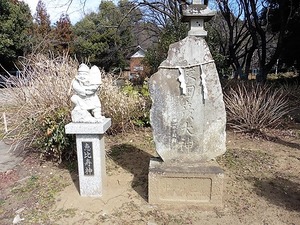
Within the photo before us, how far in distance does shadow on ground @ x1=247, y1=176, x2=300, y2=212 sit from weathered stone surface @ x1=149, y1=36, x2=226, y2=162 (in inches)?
33.4

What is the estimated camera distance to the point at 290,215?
2.81m

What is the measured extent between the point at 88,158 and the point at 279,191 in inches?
97.0

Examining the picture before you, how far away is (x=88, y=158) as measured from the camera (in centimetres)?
313

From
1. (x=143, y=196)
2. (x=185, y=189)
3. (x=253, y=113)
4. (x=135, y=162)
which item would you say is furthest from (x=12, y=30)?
(x=185, y=189)

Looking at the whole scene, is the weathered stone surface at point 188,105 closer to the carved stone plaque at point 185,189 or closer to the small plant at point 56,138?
the carved stone plaque at point 185,189

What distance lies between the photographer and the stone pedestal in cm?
299

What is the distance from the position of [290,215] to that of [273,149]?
7.44ft

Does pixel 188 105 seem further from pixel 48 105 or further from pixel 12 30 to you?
pixel 12 30

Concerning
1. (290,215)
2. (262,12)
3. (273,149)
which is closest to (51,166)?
(290,215)

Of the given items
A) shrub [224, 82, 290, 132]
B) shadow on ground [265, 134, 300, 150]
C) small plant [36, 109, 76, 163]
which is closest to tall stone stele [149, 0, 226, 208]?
small plant [36, 109, 76, 163]

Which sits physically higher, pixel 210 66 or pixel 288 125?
pixel 210 66

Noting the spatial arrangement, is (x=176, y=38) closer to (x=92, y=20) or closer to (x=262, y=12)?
(x=262, y=12)

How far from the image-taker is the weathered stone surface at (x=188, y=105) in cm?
299

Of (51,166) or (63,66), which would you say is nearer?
(51,166)
